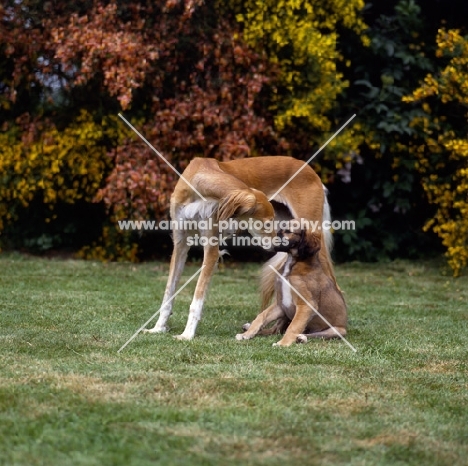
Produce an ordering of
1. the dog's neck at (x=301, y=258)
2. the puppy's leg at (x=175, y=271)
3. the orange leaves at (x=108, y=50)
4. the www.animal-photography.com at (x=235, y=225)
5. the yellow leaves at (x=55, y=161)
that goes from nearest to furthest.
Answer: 1. the www.animal-photography.com at (x=235, y=225)
2. the dog's neck at (x=301, y=258)
3. the puppy's leg at (x=175, y=271)
4. the orange leaves at (x=108, y=50)
5. the yellow leaves at (x=55, y=161)

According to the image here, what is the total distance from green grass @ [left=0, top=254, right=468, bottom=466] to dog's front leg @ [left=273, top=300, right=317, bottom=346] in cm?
17

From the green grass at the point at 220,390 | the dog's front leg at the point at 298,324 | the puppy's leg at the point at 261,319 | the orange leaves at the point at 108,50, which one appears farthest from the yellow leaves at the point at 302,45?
the dog's front leg at the point at 298,324

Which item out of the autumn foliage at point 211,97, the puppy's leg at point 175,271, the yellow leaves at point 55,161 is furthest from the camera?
the yellow leaves at point 55,161

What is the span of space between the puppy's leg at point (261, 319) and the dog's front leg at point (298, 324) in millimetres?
291

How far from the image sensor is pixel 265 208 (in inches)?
252

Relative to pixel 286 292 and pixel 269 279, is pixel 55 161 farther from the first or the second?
pixel 286 292

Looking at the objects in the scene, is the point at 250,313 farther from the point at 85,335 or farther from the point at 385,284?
the point at 385,284

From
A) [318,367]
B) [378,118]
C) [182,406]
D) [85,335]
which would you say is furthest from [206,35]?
[182,406]

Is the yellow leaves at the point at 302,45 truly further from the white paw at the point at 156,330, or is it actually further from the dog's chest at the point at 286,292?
the white paw at the point at 156,330

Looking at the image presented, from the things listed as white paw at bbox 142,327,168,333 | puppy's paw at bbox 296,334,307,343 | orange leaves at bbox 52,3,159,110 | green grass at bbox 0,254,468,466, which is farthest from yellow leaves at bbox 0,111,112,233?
puppy's paw at bbox 296,334,307,343

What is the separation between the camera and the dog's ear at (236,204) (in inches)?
243

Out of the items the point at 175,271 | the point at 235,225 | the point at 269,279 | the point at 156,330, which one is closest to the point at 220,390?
the point at 235,225

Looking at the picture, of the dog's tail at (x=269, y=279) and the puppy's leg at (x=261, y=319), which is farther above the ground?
the dog's tail at (x=269, y=279)

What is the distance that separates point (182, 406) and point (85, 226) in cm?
812
